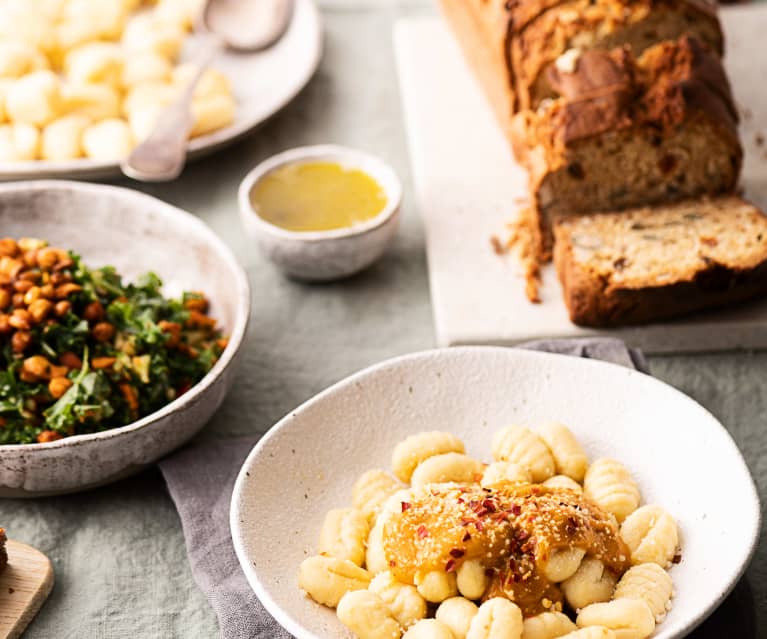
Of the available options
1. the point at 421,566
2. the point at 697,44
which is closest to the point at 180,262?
the point at 421,566

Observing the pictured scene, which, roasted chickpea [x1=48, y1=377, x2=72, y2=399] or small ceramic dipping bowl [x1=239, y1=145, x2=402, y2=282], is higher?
roasted chickpea [x1=48, y1=377, x2=72, y2=399]

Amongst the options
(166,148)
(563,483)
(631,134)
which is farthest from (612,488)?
(166,148)

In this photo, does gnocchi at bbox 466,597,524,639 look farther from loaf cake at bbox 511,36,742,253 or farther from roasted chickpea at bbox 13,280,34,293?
loaf cake at bbox 511,36,742,253

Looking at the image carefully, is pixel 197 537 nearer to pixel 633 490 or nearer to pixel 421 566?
pixel 421 566

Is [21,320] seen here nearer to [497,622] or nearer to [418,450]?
[418,450]

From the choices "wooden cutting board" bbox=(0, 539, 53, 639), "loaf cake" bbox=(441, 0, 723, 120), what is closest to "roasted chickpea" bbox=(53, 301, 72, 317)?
"wooden cutting board" bbox=(0, 539, 53, 639)

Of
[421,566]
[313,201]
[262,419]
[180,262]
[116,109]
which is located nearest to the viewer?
[421,566]
